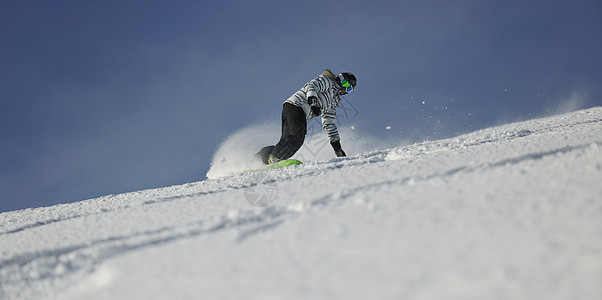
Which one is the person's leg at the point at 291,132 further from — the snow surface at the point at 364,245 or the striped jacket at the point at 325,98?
the snow surface at the point at 364,245

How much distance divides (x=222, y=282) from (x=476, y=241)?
0.57 m

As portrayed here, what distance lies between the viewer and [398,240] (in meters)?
0.79

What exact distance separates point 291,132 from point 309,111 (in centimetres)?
45

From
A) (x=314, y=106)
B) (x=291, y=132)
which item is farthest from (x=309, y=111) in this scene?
(x=291, y=132)

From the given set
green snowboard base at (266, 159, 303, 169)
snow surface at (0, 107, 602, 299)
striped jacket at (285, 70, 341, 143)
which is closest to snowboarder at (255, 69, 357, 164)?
striped jacket at (285, 70, 341, 143)

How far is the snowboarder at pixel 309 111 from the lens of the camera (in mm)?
4160

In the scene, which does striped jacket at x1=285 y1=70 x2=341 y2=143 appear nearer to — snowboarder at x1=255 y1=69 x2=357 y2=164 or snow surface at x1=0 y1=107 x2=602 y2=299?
snowboarder at x1=255 y1=69 x2=357 y2=164

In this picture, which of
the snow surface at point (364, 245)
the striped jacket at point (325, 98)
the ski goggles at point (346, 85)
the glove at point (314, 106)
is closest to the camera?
the snow surface at point (364, 245)

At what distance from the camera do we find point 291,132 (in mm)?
4230

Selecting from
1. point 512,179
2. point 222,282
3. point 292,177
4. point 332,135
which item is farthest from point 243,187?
point 332,135

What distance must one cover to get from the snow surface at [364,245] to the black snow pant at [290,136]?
271 centimetres

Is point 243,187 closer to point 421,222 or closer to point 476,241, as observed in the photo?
point 421,222

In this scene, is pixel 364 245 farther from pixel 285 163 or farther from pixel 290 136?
pixel 290 136

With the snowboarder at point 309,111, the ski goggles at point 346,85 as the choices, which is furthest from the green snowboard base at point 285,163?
the ski goggles at point 346,85
